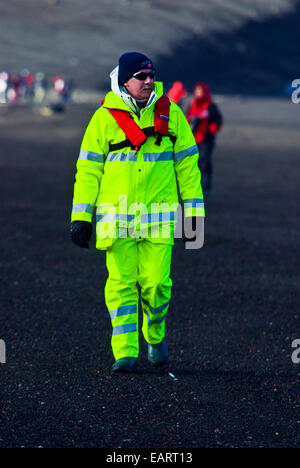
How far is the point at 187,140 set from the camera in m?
5.91

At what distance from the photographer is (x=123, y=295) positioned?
5863 millimetres

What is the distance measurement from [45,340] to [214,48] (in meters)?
85.1

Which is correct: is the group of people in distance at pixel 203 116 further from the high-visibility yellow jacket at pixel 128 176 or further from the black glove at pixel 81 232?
the black glove at pixel 81 232

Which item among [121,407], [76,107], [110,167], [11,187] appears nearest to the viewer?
[121,407]

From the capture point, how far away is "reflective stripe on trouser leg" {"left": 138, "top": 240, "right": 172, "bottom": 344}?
586 centimetres

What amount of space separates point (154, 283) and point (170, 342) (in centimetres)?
92

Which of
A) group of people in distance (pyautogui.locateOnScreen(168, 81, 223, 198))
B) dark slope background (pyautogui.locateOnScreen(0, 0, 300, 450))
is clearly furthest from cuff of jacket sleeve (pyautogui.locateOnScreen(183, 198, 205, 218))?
group of people in distance (pyautogui.locateOnScreen(168, 81, 223, 198))

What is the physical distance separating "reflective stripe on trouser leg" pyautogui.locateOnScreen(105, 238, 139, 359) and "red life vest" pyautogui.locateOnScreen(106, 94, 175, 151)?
627 millimetres

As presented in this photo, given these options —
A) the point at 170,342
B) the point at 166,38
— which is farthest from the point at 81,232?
the point at 166,38

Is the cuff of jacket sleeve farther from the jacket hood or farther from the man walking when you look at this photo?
the jacket hood

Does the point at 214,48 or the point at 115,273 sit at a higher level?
the point at 214,48
